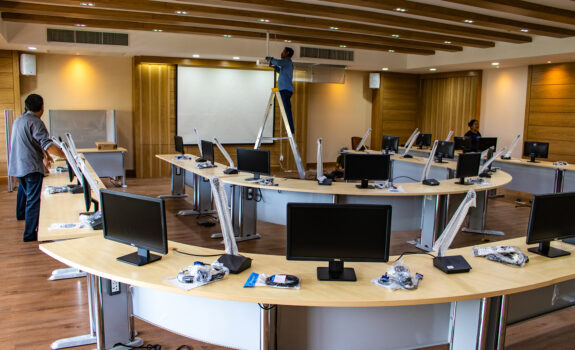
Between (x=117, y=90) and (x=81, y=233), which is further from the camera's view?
(x=117, y=90)

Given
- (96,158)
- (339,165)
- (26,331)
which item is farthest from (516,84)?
(26,331)

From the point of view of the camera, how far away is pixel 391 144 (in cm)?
970

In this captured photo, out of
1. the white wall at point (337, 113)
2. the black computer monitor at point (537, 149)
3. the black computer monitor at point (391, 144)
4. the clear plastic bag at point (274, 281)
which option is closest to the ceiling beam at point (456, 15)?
the black computer monitor at point (537, 149)

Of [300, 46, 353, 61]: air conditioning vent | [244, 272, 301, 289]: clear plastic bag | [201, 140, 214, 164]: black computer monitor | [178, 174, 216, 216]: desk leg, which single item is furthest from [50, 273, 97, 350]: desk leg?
[300, 46, 353, 61]: air conditioning vent

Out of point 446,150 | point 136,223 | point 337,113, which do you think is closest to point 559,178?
point 446,150

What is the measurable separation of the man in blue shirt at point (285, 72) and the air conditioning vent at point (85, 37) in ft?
13.2

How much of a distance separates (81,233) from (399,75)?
11275mm

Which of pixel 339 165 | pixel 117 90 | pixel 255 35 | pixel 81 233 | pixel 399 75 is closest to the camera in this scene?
pixel 81 233

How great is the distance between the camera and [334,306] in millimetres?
2291

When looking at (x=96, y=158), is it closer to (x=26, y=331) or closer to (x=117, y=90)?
(x=117, y=90)

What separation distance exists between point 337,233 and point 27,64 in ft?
29.6

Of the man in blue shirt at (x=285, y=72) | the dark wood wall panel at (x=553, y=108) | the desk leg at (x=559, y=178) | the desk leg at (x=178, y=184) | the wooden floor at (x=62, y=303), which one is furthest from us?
the dark wood wall panel at (x=553, y=108)

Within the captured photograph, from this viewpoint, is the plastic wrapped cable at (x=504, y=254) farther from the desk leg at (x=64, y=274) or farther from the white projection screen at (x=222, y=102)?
the white projection screen at (x=222, y=102)

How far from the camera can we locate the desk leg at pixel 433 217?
5254 millimetres
